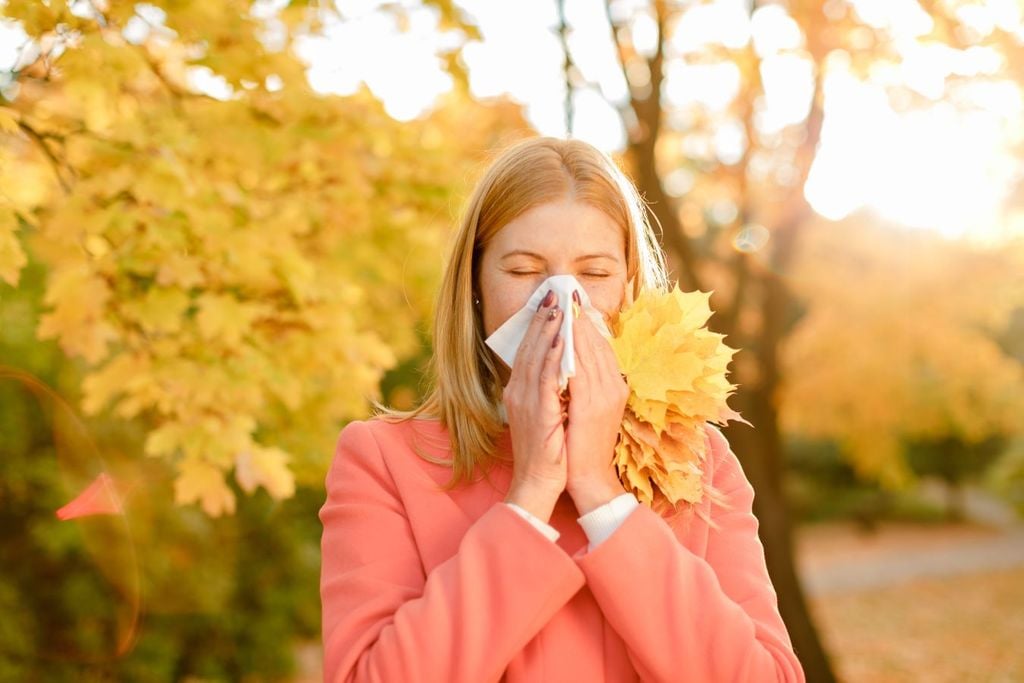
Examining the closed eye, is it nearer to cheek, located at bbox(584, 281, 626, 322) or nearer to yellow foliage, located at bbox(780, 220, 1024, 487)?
cheek, located at bbox(584, 281, 626, 322)

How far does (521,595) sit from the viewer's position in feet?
5.66

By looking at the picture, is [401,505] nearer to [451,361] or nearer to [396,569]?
[396,569]

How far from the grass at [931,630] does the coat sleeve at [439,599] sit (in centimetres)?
897

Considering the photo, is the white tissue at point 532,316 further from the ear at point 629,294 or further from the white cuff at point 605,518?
the white cuff at point 605,518

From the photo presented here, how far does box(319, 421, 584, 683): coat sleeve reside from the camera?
1.69 meters

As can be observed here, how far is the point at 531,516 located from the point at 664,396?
346 millimetres

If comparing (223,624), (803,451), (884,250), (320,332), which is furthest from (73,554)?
(803,451)

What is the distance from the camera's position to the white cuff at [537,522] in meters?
1.77

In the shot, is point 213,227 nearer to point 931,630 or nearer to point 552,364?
point 552,364

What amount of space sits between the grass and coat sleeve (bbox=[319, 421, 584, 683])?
353 inches

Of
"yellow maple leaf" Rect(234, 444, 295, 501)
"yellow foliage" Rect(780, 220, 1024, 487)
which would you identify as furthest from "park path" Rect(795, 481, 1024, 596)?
"yellow maple leaf" Rect(234, 444, 295, 501)

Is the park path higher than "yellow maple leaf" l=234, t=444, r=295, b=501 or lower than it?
lower

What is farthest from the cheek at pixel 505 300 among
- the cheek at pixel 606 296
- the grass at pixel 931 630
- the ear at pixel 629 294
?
the grass at pixel 931 630

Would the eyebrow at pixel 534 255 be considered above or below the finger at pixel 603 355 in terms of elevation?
above
